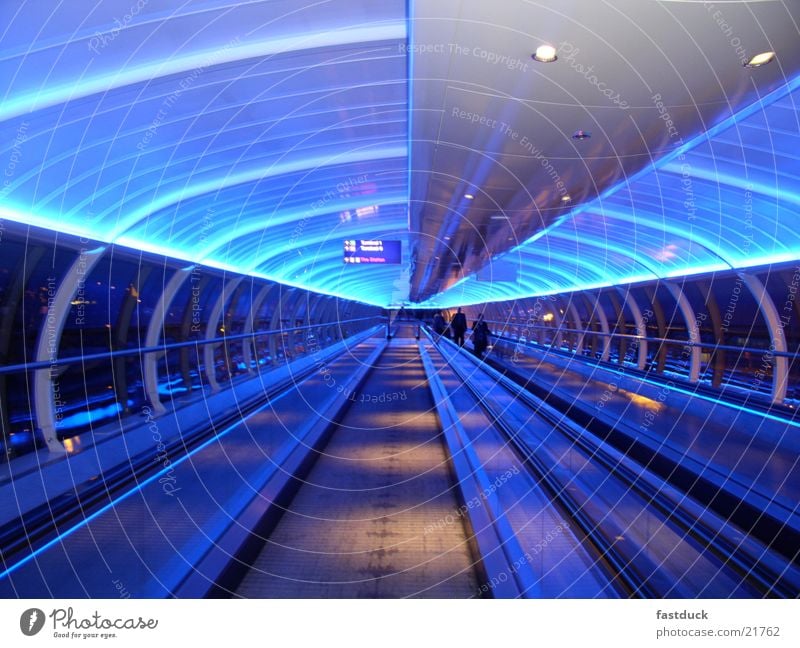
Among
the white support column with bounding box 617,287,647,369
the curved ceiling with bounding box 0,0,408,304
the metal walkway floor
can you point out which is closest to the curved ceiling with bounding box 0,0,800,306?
the curved ceiling with bounding box 0,0,408,304

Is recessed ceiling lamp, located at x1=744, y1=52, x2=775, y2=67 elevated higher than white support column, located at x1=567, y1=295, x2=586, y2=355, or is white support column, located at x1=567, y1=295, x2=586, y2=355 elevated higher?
recessed ceiling lamp, located at x1=744, y1=52, x2=775, y2=67

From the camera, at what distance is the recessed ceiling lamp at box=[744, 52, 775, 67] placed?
2055 millimetres

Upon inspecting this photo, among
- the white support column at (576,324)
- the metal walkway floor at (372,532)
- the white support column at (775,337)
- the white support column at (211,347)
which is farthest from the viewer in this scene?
the white support column at (576,324)

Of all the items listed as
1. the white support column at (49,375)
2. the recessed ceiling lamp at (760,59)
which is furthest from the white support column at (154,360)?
the recessed ceiling lamp at (760,59)

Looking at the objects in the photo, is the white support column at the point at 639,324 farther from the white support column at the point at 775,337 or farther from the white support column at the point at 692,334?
the white support column at the point at 775,337

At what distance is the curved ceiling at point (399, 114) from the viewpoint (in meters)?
2.10

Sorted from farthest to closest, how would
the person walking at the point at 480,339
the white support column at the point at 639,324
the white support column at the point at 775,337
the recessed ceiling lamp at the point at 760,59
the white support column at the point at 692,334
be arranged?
the person walking at the point at 480,339, the white support column at the point at 639,324, the white support column at the point at 692,334, the white support column at the point at 775,337, the recessed ceiling lamp at the point at 760,59

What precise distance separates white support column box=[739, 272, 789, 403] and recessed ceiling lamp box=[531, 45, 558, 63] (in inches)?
239

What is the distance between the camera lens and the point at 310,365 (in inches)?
468

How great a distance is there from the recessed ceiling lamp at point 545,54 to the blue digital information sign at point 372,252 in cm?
604

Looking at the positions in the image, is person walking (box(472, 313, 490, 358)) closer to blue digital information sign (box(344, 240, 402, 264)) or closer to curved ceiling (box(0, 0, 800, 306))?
blue digital information sign (box(344, 240, 402, 264))

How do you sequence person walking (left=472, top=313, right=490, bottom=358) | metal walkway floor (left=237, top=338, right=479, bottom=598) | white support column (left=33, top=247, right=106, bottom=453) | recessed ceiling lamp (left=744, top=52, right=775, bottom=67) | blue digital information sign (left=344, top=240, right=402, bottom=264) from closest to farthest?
recessed ceiling lamp (left=744, top=52, right=775, bottom=67) < metal walkway floor (left=237, top=338, right=479, bottom=598) < white support column (left=33, top=247, right=106, bottom=453) < blue digital information sign (left=344, top=240, right=402, bottom=264) < person walking (left=472, top=313, right=490, bottom=358)

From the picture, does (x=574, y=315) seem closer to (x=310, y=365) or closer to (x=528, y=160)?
(x=310, y=365)
